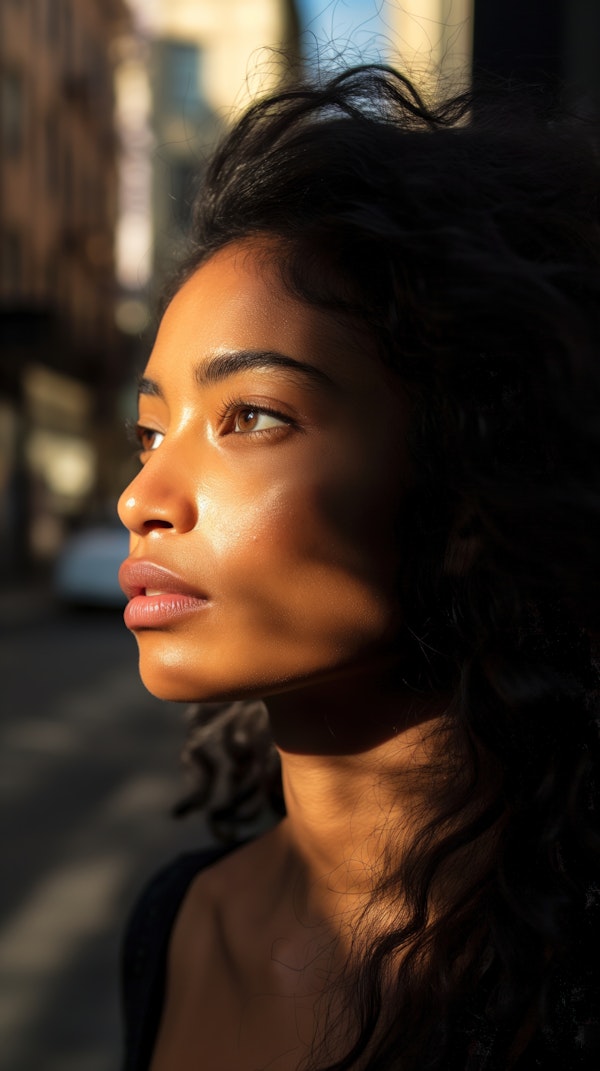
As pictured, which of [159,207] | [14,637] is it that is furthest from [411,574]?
[159,207]

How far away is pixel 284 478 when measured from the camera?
1.32 metres

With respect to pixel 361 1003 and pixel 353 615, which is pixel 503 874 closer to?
pixel 361 1003

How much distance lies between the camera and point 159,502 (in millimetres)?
1331

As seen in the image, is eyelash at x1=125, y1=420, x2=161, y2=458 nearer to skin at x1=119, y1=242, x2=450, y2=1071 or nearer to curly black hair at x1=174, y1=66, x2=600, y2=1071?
skin at x1=119, y1=242, x2=450, y2=1071

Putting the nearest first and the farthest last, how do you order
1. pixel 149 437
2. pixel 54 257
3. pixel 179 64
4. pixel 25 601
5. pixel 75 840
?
pixel 149 437
pixel 75 840
pixel 25 601
pixel 54 257
pixel 179 64

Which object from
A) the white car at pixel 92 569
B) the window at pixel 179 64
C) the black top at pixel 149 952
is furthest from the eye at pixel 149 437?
the window at pixel 179 64

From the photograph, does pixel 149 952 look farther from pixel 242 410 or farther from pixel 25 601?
pixel 25 601

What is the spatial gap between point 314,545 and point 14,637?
40.2 feet

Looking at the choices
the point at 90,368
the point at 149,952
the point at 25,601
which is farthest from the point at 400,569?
the point at 90,368

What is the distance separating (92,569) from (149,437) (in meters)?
14.0

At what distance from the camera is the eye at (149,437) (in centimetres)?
155

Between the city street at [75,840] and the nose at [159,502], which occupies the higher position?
the nose at [159,502]

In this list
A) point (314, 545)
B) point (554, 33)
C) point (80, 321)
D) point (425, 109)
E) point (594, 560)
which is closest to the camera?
point (594, 560)

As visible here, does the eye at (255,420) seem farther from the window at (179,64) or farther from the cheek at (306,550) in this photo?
the window at (179,64)
